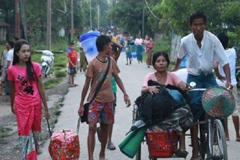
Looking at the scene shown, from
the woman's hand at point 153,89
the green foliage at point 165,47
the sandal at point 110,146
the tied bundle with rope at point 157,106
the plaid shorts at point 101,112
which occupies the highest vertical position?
the green foliage at point 165,47

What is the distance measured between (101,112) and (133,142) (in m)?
1.17

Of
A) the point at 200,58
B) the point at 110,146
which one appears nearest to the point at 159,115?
the point at 200,58

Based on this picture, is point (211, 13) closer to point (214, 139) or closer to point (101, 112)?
point (101, 112)

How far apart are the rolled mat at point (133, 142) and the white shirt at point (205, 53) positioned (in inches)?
43.9

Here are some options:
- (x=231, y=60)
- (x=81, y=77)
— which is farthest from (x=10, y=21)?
(x=231, y=60)

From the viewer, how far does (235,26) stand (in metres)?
16.5

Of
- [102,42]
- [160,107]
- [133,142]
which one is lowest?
[133,142]

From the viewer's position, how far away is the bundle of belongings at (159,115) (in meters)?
5.63

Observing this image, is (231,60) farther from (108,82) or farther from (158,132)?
(158,132)

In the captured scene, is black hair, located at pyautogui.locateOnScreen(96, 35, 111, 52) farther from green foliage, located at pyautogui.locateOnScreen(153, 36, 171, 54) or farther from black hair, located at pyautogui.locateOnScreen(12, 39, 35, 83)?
green foliage, located at pyautogui.locateOnScreen(153, 36, 171, 54)

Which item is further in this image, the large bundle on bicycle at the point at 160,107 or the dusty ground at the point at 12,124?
the dusty ground at the point at 12,124

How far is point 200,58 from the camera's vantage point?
20.2 feet

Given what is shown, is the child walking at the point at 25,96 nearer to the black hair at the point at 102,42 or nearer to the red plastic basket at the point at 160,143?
the black hair at the point at 102,42

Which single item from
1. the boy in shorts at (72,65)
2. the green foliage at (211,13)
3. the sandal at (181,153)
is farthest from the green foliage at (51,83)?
the sandal at (181,153)
